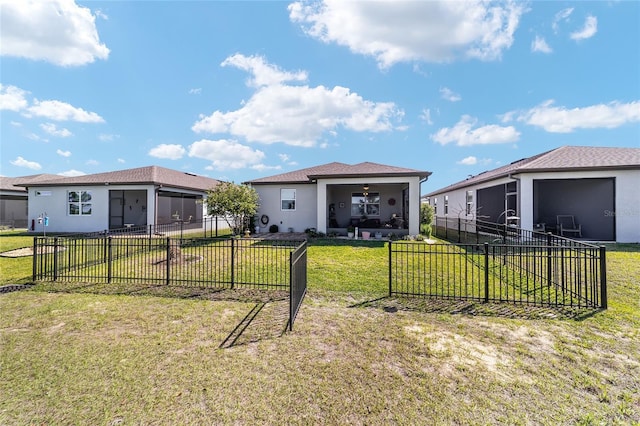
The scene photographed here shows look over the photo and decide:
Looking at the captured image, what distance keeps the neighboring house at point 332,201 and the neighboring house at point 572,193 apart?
5084 mm

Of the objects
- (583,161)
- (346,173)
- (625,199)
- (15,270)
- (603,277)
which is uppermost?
(583,161)

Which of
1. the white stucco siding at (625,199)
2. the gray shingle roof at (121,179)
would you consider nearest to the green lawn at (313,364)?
the white stucco siding at (625,199)

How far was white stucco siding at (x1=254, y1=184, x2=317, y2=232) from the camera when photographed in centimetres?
1568

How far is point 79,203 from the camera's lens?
1625 cm

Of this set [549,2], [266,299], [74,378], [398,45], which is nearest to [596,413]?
[266,299]

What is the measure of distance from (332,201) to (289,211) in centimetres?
285

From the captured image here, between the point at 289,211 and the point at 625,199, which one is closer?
the point at 625,199

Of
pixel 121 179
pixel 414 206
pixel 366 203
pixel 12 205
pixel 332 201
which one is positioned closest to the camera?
pixel 414 206

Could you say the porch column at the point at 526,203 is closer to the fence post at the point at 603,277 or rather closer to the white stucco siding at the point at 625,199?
the white stucco siding at the point at 625,199

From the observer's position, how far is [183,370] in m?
2.94

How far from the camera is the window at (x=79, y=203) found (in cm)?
1616

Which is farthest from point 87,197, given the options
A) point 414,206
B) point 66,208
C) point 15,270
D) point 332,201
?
point 414,206

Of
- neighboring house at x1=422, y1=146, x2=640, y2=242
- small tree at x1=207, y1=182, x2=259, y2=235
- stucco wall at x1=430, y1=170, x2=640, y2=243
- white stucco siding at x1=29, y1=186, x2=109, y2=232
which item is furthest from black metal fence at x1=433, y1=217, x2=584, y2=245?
white stucco siding at x1=29, y1=186, x2=109, y2=232

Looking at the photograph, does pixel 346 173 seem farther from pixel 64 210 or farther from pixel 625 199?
pixel 64 210
